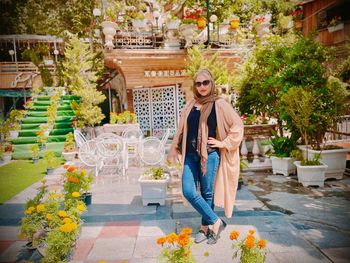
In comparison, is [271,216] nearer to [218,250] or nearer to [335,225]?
[335,225]

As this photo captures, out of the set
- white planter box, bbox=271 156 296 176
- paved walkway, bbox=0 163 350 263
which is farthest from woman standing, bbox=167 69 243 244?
white planter box, bbox=271 156 296 176

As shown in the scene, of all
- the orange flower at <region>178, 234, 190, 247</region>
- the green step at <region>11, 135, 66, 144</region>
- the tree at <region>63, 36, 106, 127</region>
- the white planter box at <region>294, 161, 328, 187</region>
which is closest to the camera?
the orange flower at <region>178, 234, 190, 247</region>

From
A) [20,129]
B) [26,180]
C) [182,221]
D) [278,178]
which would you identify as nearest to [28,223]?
[182,221]

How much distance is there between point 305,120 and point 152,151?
146 inches

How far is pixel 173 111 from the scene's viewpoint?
14.0 meters

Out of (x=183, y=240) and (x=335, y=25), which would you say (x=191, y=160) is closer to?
(x=183, y=240)

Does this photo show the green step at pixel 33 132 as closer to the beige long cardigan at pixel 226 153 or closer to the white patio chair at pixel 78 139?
the white patio chair at pixel 78 139

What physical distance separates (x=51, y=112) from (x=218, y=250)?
32.0 feet

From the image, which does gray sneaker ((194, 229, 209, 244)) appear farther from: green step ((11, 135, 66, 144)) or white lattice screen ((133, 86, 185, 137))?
white lattice screen ((133, 86, 185, 137))

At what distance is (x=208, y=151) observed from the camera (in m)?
3.53

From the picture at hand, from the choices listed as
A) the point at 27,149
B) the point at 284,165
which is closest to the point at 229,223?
the point at 284,165

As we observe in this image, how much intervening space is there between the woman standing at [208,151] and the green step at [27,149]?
25.8 ft

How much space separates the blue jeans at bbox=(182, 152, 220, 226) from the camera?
3.46 m

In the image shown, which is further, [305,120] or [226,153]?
[305,120]
